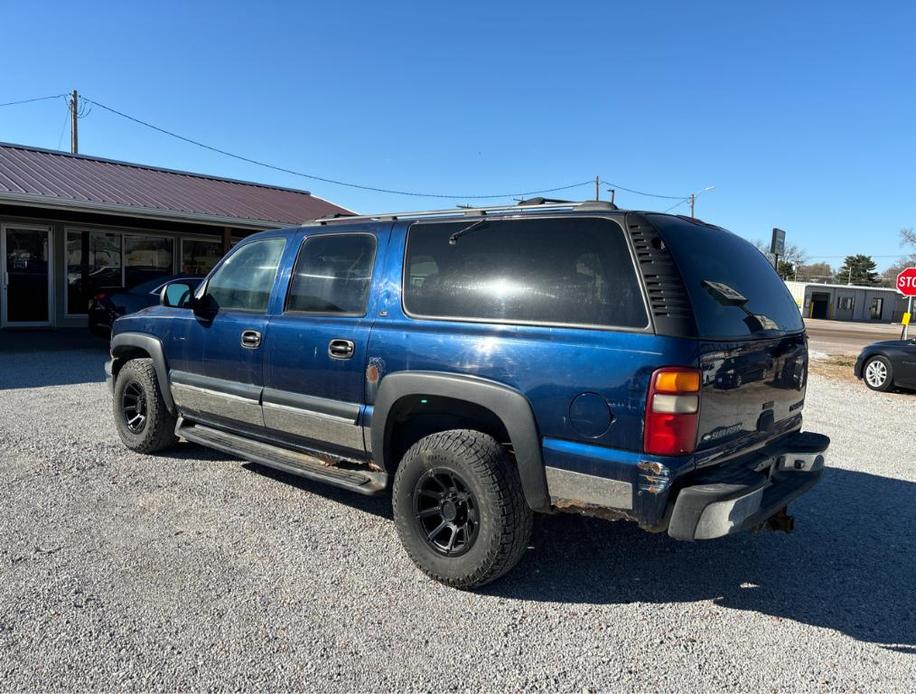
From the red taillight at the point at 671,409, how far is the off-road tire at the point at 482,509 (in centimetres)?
Answer: 77

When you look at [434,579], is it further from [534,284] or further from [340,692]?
[534,284]

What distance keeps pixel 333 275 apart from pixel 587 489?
2131 mm

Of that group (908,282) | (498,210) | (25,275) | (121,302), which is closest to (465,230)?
(498,210)

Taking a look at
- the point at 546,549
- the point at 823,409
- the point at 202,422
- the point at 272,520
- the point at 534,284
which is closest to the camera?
the point at 534,284

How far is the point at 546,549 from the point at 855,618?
62.3 inches

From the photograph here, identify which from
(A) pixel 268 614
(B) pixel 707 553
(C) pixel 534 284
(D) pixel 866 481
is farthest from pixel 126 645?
(D) pixel 866 481

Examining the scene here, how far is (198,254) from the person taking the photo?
18484 mm

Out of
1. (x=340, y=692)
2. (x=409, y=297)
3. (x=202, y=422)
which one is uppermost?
(x=409, y=297)

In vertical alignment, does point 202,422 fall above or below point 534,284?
below

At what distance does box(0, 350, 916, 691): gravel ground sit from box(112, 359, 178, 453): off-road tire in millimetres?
422

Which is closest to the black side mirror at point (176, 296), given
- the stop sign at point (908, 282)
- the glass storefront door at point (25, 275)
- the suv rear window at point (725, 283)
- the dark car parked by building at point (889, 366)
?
the suv rear window at point (725, 283)

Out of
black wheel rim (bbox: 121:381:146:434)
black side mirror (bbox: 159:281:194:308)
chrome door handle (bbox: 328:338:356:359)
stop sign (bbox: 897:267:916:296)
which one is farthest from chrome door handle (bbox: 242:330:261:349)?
stop sign (bbox: 897:267:916:296)

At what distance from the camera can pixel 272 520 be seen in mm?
4133

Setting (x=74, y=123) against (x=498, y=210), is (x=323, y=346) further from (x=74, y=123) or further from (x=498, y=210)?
(x=74, y=123)
